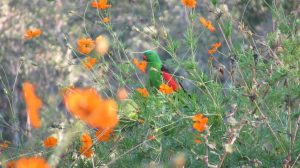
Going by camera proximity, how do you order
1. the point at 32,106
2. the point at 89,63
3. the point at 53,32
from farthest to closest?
the point at 53,32 → the point at 89,63 → the point at 32,106

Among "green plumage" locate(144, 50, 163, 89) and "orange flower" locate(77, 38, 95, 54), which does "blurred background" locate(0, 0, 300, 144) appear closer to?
"green plumage" locate(144, 50, 163, 89)

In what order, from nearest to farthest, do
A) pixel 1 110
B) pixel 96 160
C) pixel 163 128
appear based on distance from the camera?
pixel 163 128 < pixel 96 160 < pixel 1 110

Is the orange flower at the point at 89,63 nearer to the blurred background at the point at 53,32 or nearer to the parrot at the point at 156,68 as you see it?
the parrot at the point at 156,68

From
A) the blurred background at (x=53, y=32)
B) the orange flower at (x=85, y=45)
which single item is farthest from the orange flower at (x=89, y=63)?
the blurred background at (x=53, y=32)

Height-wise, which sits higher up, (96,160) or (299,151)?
(299,151)

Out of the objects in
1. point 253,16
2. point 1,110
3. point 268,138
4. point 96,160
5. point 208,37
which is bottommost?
point 1,110

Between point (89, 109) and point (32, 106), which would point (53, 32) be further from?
point (89, 109)

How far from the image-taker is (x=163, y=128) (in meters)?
2.57

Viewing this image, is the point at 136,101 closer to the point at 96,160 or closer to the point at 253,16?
the point at 96,160

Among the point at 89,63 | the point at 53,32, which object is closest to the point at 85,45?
the point at 89,63

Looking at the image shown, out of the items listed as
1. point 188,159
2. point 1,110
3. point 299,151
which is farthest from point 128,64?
point 1,110

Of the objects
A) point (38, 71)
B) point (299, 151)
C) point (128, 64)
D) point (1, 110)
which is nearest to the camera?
point (299, 151)

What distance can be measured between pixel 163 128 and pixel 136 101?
0.17m

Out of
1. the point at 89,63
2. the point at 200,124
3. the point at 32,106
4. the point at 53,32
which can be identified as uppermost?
the point at 32,106
